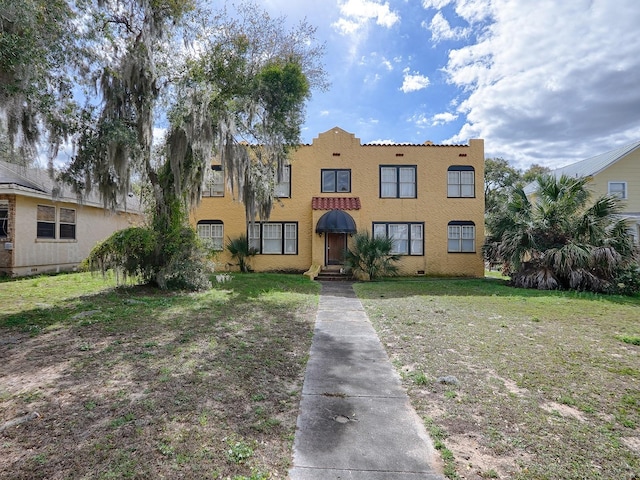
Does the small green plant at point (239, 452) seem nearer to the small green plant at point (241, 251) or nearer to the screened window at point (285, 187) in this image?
the small green plant at point (241, 251)

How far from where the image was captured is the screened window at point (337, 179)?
16688 mm

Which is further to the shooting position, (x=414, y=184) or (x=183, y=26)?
(x=414, y=184)

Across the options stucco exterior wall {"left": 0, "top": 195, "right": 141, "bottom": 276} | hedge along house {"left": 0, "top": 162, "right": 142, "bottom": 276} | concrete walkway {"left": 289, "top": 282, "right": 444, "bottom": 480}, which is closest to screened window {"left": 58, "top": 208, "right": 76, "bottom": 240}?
hedge along house {"left": 0, "top": 162, "right": 142, "bottom": 276}

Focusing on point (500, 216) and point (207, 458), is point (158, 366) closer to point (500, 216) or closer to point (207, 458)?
point (207, 458)

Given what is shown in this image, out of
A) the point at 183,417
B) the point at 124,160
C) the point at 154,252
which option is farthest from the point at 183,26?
the point at 183,417

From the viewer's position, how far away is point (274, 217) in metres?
16.7

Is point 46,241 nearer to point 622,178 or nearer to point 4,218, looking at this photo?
point 4,218

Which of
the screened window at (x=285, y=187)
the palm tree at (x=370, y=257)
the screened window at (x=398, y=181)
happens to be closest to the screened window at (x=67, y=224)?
the screened window at (x=285, y=187)

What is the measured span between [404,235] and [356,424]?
14230mm

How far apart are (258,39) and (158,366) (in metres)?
10.1

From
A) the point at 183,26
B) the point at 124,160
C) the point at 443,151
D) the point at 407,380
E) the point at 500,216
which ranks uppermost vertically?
the point at 183,26

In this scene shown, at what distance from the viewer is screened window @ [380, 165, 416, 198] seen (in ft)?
54.7

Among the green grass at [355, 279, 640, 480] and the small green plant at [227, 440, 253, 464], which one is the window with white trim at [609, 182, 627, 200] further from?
the small green plant at [227, 440, 253, 464]

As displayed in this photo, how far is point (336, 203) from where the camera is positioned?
52.7ft
